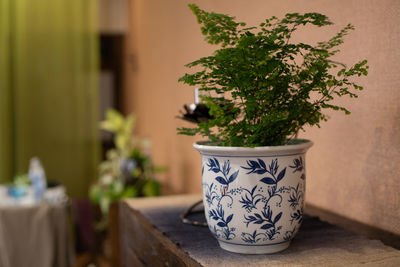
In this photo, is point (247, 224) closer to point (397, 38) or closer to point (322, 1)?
point (397, 38)

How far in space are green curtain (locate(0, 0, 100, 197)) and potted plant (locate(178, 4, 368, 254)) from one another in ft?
10.9

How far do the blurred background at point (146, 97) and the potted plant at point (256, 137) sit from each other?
0.29 meters

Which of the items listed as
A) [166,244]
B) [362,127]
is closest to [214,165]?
[166,244]

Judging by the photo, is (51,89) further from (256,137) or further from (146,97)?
(256,137)

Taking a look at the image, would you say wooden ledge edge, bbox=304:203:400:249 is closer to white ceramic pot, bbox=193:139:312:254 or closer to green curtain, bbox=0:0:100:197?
white ceramic pot, bbox=193:139:312:254

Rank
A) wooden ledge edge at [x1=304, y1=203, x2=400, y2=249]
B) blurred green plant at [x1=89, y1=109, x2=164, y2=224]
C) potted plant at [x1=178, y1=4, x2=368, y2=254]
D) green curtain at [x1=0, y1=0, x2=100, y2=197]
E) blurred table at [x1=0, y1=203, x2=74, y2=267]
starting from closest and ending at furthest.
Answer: potted plant at [x1=178, y1=4, x2=368, y2=254] → wooden ledge edge at [x1=304, y1=203, x2=400, y2=249] → blurred table at [x1=0, y1=203, x2=74, y2=267] → blurred green plant at [x1=89, y1=109, x2=164, y2=224] → green curtain at [x1=0, y1=0, x2=100, y2=197]

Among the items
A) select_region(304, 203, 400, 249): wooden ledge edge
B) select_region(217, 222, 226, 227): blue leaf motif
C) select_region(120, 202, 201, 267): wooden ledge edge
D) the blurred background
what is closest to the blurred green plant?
the blurred background

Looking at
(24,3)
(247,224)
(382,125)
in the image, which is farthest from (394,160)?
(24,3)

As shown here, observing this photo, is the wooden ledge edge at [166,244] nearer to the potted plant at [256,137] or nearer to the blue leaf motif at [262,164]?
the potted plant at [256,137]

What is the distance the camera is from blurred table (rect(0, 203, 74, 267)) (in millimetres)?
2520

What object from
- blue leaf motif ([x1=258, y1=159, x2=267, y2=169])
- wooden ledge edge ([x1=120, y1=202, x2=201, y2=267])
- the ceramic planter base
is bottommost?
wooden ledge edge ([x1=120, y1=202, x2=201, y2=267])

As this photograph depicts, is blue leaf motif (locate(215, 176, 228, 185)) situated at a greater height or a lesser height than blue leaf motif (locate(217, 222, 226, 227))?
greater

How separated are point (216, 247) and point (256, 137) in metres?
0.27

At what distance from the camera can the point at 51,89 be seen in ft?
13.3
